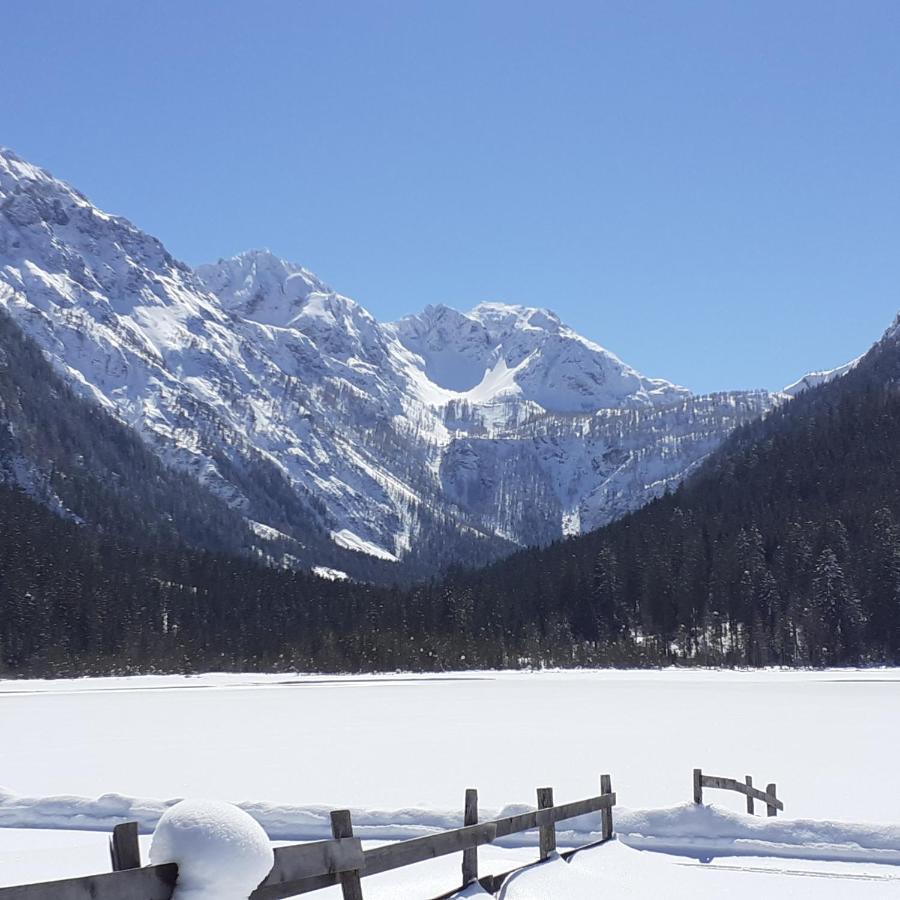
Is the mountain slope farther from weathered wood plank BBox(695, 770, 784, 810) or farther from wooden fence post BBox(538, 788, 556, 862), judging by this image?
wooden fence post BBox(538, 788, 556, 862)

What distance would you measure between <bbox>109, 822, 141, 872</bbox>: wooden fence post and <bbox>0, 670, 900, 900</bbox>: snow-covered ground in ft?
18.0

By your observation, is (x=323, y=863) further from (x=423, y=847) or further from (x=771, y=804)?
(x=771, y=804)

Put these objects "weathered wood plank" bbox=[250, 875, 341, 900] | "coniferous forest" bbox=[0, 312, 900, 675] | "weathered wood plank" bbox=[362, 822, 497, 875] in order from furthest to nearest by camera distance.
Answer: "coniferous forest" bbox=[0, 312, 900, 675] < "weathered wood plank" bbox=[362, 822, 497, 875] < "weathered wood plank" bbox=[250, 875, 341, 900]

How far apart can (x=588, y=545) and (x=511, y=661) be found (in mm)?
53253

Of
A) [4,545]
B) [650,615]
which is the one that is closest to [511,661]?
[650,615]

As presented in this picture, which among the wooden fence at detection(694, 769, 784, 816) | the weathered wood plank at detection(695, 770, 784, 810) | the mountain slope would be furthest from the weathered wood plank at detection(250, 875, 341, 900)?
the mountain slope

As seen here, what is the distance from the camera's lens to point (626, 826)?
1623cm

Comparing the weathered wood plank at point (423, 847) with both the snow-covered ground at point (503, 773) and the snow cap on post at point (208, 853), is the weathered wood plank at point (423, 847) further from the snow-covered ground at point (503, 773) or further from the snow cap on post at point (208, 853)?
the snow cap on post at point (208, 853)

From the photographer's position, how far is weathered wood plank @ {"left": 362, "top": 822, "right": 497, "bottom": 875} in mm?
9062

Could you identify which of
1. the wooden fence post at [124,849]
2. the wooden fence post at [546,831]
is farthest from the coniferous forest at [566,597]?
the wooden fence post at [124,849]

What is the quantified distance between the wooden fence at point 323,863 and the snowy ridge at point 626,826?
343cm

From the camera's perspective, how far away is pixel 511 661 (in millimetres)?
105562

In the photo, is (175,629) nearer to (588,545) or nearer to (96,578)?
(96,578)

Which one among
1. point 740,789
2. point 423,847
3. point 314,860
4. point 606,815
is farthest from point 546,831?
point 740,789
